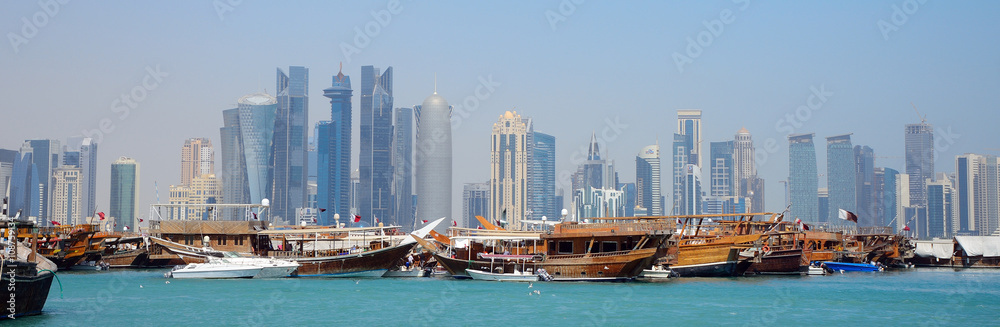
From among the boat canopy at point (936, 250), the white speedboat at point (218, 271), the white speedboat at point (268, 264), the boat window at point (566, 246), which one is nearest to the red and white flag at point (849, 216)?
the boat canopy at point (936, 250)

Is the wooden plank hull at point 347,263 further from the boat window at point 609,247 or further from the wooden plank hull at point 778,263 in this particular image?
the wooden plank hull at point 778,263

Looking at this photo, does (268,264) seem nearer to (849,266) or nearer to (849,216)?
(849,216)

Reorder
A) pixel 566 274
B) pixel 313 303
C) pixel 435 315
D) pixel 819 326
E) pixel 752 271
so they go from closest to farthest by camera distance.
→ pixel 819 326 → pixel 435 315 → pixel 313 303 → pixel 566 274 → pixel 752 271

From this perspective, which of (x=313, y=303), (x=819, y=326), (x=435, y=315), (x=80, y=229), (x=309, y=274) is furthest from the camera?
(x=80, y=229)

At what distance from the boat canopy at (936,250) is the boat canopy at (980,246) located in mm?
2706

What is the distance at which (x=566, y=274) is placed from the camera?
60.5 meters

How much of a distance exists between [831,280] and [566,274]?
2039 centimetres

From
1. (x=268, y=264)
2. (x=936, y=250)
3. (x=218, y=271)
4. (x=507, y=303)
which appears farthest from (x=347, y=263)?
(x=936, y=250)

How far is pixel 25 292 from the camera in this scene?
35.6m

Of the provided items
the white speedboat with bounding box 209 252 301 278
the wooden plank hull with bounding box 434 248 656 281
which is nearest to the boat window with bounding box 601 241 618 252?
the wooden plank hull with bounding box 434 248 656 281

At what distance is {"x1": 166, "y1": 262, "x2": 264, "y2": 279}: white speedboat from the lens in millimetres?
65688

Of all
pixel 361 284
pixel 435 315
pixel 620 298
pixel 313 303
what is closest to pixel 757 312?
pixel 620 298

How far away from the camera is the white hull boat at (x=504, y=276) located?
61.6 metres

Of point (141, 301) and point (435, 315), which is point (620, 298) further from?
point (141, 301)
